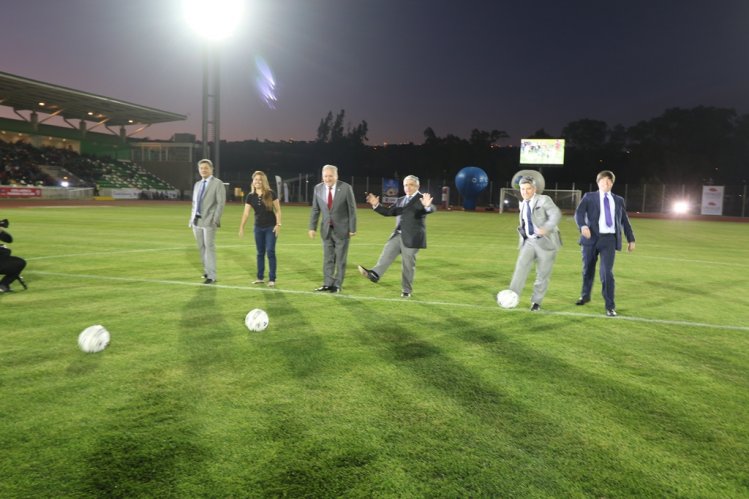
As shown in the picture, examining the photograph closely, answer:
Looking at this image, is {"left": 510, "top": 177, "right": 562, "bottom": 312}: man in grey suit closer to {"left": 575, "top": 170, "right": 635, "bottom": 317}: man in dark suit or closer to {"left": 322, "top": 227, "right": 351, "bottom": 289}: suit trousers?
{"left": 575, "top": 170, "right": 635, "bottom": 317}: man in dark suit

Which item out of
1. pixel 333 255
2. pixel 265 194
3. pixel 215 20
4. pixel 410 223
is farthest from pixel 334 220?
pixel 215 20

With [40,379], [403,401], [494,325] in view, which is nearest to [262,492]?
[403,401]

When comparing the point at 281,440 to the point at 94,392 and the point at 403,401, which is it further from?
the point at 94,392

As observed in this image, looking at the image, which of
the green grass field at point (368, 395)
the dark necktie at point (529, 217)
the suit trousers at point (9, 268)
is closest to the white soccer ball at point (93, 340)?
the green grass field at point (368, 395)

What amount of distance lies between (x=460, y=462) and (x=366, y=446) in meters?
0.62

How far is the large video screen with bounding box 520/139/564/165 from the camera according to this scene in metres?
50.3

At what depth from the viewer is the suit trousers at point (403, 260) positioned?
887 cm

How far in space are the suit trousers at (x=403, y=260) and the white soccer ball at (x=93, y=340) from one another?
459 cm

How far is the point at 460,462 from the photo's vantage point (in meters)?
3.46

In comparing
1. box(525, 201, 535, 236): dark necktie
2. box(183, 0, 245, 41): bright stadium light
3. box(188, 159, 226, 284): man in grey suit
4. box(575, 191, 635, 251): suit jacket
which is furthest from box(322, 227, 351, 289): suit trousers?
box(183, 0, 245, 41): bright stadium light

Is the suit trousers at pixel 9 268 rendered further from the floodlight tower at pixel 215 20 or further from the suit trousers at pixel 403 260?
the floodlight tower at pixel 215 20

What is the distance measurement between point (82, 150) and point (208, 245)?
68.4 m

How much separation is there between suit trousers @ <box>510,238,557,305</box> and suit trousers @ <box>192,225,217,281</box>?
198 inches

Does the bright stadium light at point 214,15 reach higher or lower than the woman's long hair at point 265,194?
higher
